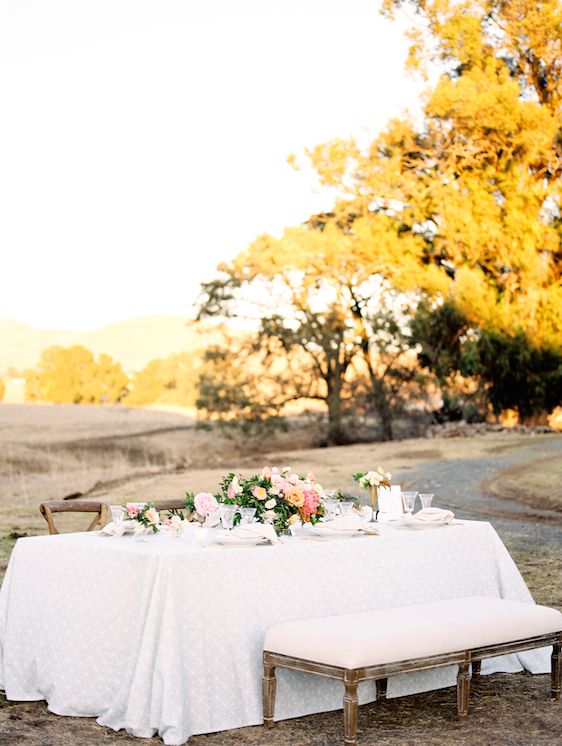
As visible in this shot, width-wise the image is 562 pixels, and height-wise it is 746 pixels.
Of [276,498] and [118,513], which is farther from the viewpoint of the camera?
[118,513]

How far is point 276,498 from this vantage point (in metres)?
5.59

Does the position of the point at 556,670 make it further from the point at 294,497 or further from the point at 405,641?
the point at 294,497

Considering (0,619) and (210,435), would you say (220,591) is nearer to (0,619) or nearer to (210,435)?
(0,619)

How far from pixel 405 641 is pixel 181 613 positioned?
3.17 ft

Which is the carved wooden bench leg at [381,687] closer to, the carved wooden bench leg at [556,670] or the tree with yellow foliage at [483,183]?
the carved wooden bench leg at [556,670]

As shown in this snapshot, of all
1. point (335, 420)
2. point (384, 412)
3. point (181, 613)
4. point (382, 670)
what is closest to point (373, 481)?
point (382, 670)

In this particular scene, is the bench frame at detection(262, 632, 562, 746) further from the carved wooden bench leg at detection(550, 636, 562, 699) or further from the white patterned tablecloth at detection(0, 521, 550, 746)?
the white patterned tablecloth at detection(0, 521, 550, 746)

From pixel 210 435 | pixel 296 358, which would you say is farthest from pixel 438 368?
pixel 210 435

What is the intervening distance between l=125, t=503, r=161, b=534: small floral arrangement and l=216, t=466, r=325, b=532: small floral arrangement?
371mm

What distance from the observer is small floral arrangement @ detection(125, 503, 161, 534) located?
548 centimetres

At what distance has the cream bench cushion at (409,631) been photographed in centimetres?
478

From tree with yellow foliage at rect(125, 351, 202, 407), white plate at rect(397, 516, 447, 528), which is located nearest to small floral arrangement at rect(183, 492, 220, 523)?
white plate at rect(397, 516, 447, 528)

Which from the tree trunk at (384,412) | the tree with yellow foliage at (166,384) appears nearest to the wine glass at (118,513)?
the tree trunk at (384,412)

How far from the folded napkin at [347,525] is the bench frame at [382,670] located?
0.78m
